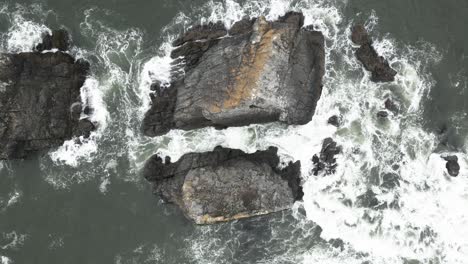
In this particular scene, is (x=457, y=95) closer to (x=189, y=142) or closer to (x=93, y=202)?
(x=189, y=142)

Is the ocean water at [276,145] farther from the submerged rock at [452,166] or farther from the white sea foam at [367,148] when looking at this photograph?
the submerged rock at [452,166]

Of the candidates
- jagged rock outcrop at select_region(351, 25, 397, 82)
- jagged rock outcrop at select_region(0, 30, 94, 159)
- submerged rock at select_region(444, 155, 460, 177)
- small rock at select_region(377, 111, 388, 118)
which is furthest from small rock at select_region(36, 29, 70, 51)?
submerged rock at select_region(444, 155, 460, 177)

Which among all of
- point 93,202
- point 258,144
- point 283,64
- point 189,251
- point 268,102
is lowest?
point 189,251

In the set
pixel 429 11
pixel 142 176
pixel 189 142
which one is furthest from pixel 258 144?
pixel 429 11

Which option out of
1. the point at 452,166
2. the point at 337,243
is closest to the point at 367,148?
the point at 452,166

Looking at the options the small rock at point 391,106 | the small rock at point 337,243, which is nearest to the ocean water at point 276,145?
the small rock at point 337,243
